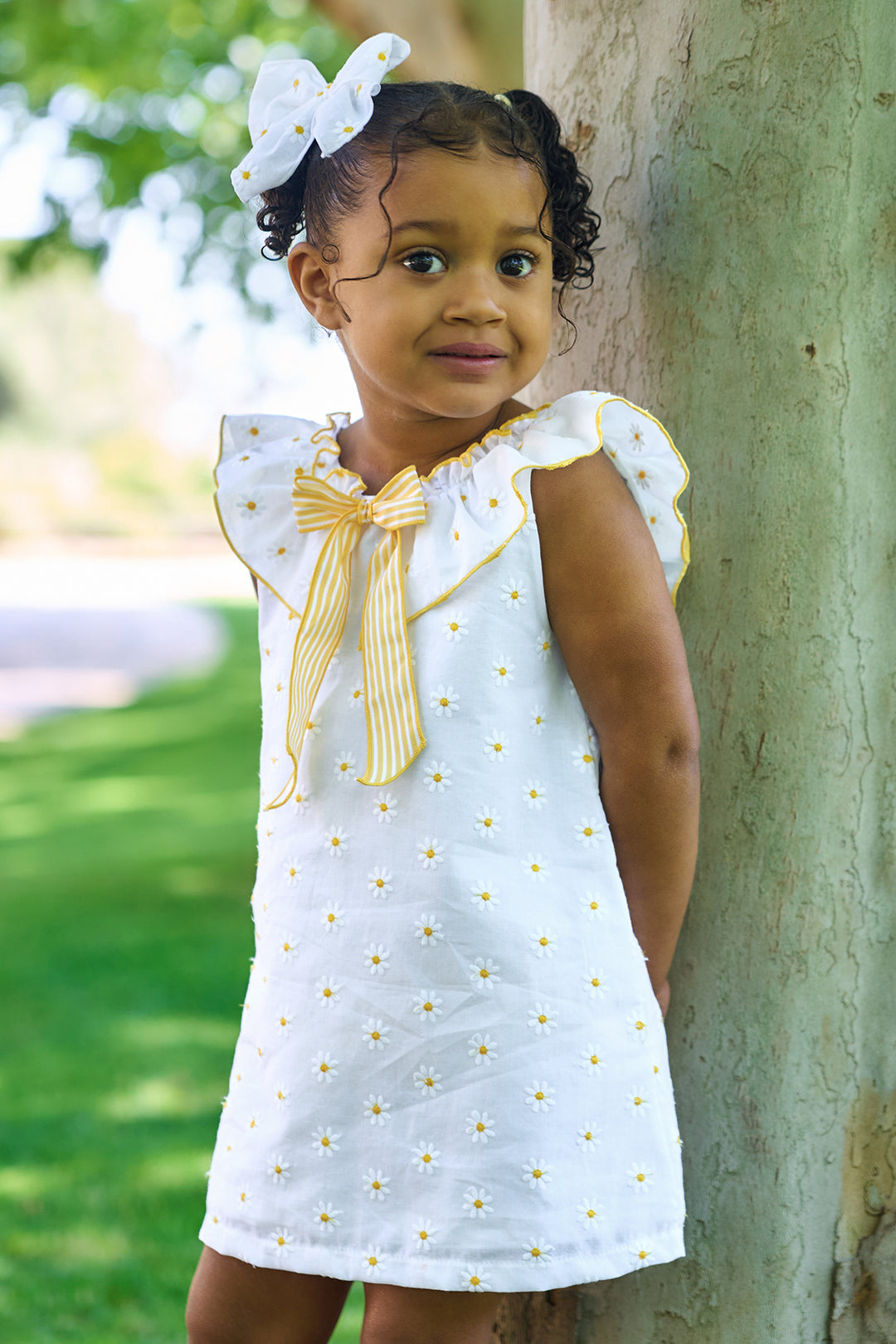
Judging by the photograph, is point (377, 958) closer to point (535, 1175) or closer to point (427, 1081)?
point (427, 1081)

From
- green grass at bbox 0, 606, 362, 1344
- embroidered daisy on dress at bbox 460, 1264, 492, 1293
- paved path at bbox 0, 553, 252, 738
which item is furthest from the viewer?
paved path at bbox 0, 553, 252, 738

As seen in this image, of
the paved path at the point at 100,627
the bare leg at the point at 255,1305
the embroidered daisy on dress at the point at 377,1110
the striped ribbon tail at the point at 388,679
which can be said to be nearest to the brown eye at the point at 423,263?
the striped ribbon tail at the point at 388,679

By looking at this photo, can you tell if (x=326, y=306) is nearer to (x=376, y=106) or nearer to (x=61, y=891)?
(x=376, y=106)

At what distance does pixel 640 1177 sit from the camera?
1.34 meters

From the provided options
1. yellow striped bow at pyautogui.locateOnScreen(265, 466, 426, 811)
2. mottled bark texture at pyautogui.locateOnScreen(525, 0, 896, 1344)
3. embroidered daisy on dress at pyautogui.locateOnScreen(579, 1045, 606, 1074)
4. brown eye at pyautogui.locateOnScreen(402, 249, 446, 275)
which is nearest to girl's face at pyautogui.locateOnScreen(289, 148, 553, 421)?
brown eye at pyautogui.locateOnScreen(402, 249, 446, 275)

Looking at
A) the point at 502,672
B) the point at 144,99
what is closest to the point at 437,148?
the point at 502,672

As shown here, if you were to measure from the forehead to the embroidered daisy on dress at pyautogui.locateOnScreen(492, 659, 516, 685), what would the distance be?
445mm

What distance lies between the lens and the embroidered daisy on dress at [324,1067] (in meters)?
1.35

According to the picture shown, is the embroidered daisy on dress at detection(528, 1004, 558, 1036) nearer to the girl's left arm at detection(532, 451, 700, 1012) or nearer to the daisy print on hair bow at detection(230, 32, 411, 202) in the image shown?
the girl's left arm at detection(532, 451, 700, 1012)

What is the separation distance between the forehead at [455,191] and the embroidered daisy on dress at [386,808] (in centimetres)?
59

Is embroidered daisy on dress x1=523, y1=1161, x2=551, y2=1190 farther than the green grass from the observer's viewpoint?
No

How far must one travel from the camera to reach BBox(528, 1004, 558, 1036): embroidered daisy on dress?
A: 1306 millimetres

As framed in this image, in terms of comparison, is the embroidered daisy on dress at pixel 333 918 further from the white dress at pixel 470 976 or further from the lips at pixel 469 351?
the lips at pixel 469 351

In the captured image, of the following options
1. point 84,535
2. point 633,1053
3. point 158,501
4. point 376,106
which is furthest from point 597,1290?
point 158,501
